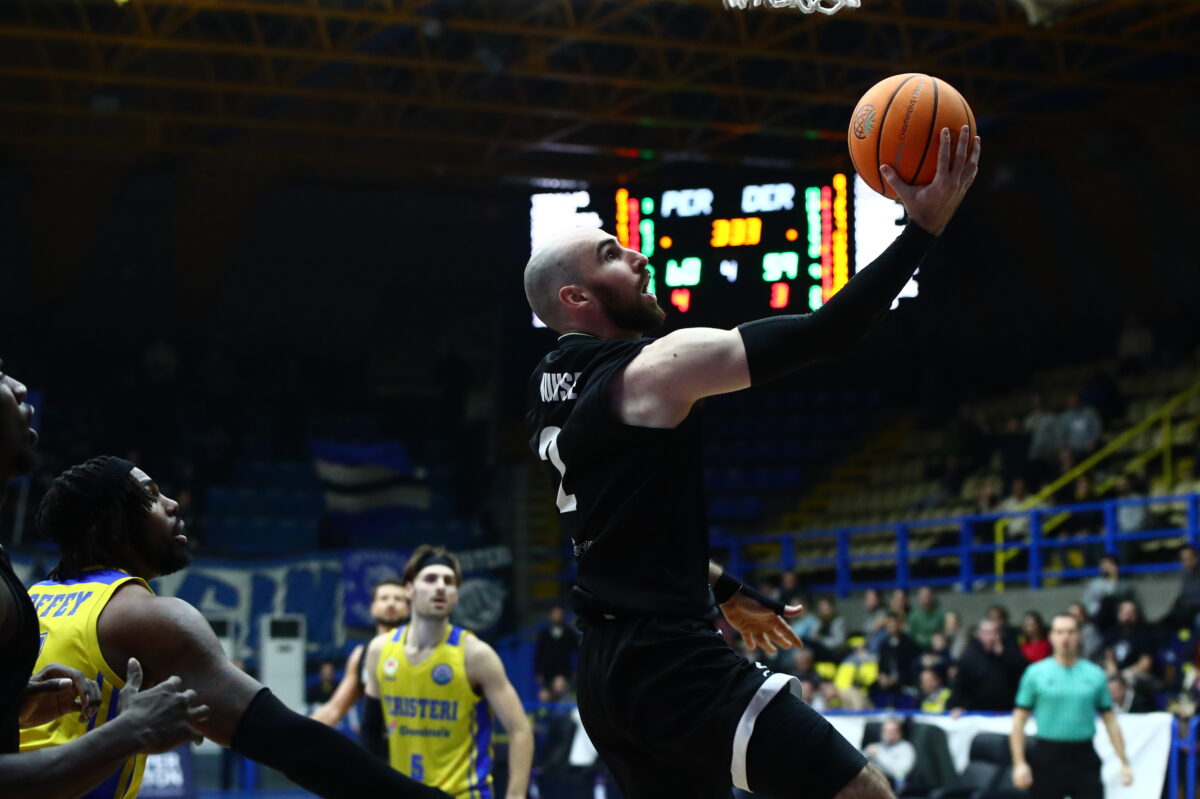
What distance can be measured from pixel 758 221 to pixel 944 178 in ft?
36.2

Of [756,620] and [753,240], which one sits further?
[753,240]

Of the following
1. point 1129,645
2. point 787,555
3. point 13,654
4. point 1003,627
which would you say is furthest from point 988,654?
point 13,654

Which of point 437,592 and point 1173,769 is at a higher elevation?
point 437,592

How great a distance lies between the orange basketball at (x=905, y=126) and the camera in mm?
4383

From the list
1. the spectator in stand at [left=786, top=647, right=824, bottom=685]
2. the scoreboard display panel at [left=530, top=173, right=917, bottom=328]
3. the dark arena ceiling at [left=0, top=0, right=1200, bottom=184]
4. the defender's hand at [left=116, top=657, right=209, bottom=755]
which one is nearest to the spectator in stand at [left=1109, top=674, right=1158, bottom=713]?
the spectator in stand at [left=786, top=647, right=824, bottom=685]

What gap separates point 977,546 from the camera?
1841 cm

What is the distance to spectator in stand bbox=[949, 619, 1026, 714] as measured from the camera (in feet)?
45.7

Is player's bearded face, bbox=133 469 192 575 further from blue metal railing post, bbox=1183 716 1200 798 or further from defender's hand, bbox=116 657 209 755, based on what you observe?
blue metal railing post, bbox=1183 716 1200 798

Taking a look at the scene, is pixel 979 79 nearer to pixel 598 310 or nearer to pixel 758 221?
pixel 758 221

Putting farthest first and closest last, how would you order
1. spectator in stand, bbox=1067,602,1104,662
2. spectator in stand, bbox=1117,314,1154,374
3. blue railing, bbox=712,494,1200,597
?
spectator in stand, bbox=1117,314,1154,374 < blue railing, bbox=712,494,1200,597 < spectator in stand, bbox=1067,602,1104,662

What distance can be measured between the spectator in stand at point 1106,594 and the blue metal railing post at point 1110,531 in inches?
10.0

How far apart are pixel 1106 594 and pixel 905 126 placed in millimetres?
12279

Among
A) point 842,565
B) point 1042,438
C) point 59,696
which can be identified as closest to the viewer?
point 59,696

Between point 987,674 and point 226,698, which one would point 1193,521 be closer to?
point 987,674
